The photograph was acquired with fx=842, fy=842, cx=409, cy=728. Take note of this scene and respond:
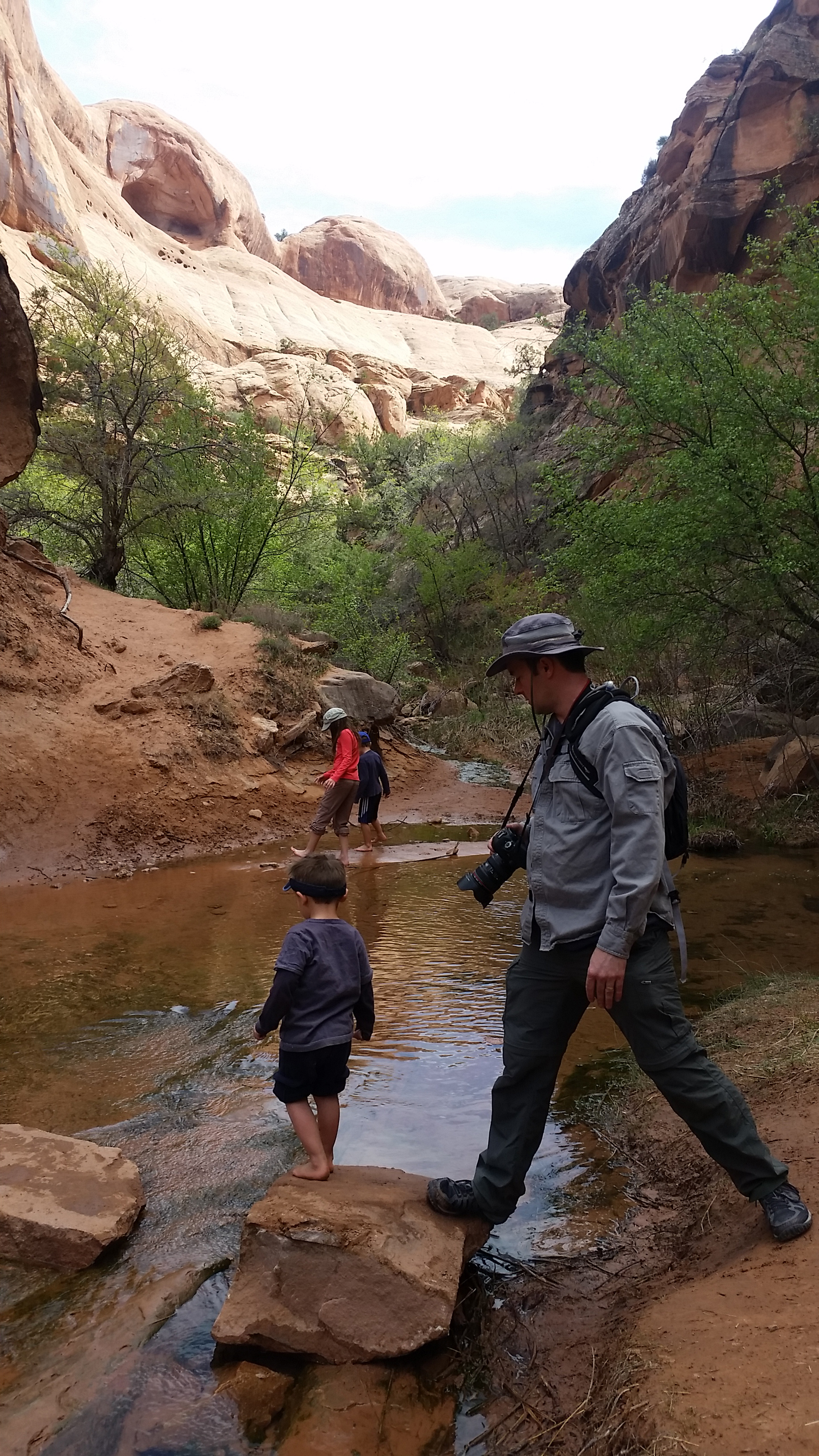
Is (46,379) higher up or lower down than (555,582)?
higher up

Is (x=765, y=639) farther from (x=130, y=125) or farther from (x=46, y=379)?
(x=130, y=125)

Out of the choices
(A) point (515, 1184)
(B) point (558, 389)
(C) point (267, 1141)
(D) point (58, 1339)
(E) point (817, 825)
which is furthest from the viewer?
(B) point (558, 389)

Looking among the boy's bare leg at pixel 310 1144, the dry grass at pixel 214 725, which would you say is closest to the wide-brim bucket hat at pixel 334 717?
the dry grass at pixel 214 725

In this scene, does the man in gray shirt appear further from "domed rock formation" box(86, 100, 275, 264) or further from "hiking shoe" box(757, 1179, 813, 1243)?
"domed rock formation" box(86, 100, 275, 264)

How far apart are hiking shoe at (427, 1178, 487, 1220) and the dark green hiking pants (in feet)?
0.11

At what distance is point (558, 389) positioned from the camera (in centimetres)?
3553

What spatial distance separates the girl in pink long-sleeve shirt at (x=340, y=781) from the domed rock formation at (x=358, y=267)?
80048mm

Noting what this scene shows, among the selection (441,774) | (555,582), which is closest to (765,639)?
(555,582)

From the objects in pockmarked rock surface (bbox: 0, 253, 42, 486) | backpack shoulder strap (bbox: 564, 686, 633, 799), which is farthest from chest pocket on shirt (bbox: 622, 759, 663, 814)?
pockmarked rock surface (bbox: 0, 253, 42, 486)

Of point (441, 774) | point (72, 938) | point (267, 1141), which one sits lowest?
point (441, 774)

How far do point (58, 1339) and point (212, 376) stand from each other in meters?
51.5

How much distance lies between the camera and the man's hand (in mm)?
2385

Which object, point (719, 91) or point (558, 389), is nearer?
point (719, 91)

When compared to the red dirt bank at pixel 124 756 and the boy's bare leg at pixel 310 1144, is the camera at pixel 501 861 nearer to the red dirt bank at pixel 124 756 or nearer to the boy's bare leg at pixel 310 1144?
the boy's bare leg at pixel 310 1144
